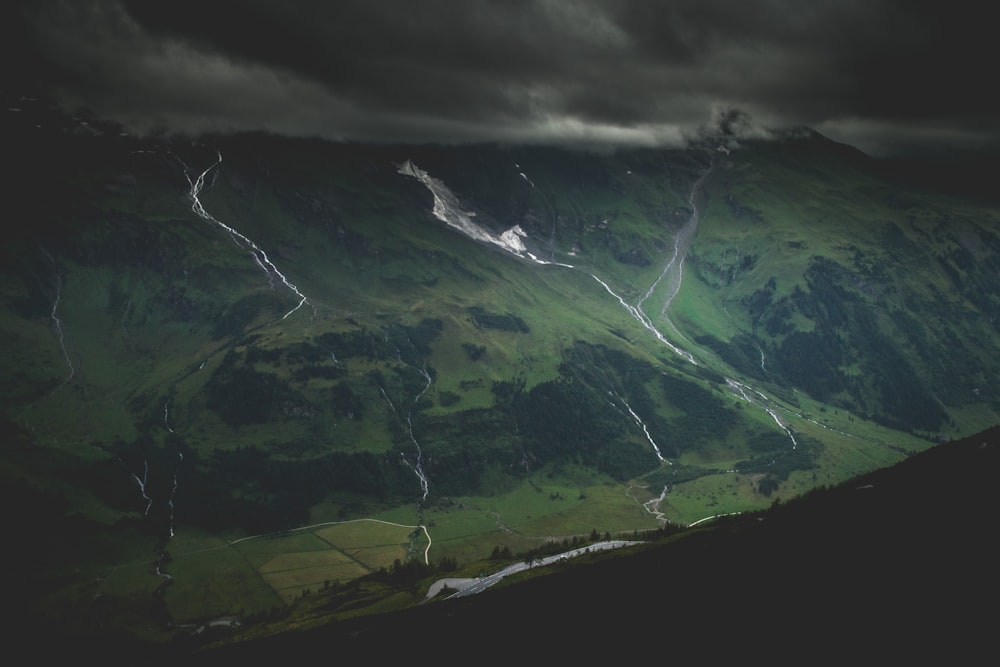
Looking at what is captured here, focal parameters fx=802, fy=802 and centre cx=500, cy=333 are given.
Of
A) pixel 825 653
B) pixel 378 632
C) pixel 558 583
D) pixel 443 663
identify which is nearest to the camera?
pixel 825 653

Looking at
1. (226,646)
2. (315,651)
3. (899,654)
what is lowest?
(226,646)

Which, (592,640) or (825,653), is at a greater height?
(825,653)

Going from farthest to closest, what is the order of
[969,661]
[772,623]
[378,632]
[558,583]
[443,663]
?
[558,583], [378,632], [443,663], [772,623], [969,661]

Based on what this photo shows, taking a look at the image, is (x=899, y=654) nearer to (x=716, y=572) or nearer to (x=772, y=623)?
(x=772, y=623)

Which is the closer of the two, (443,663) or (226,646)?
(443,663)

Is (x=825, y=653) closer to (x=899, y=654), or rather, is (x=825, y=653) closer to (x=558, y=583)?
(x=899, y=654)

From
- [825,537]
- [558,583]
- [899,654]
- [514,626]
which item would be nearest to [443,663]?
[514,626]

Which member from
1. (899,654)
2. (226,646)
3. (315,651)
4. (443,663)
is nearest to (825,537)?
(899,654)
